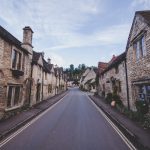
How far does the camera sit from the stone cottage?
11789 mm

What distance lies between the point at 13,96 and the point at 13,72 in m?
2.21

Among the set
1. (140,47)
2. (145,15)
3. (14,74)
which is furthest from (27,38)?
(145,15)

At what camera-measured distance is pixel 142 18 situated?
11.7m

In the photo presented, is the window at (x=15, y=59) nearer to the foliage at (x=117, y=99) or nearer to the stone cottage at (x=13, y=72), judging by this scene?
the stone cottage at (x=13, y=72)

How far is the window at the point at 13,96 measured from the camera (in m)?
13.3

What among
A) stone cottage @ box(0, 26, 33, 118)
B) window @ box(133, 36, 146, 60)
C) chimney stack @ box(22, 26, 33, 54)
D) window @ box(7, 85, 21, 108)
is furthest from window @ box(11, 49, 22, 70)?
window @ box(133, 36, 146, 60)

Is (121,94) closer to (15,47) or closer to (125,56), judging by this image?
(125,56)

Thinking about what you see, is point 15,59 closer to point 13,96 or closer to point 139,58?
point 13,96

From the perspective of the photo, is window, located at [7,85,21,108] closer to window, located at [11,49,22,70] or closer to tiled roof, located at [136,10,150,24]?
window, located at [11,49,22,70]

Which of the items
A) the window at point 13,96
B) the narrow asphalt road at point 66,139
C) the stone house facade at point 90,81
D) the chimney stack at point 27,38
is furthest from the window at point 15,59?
the stone house facade at point 90,81

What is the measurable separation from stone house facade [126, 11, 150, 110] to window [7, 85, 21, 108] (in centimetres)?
1042

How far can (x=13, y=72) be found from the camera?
13.4 meters

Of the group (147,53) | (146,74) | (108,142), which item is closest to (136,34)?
(147,53)

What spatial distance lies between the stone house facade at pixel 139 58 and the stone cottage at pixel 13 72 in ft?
32.7
